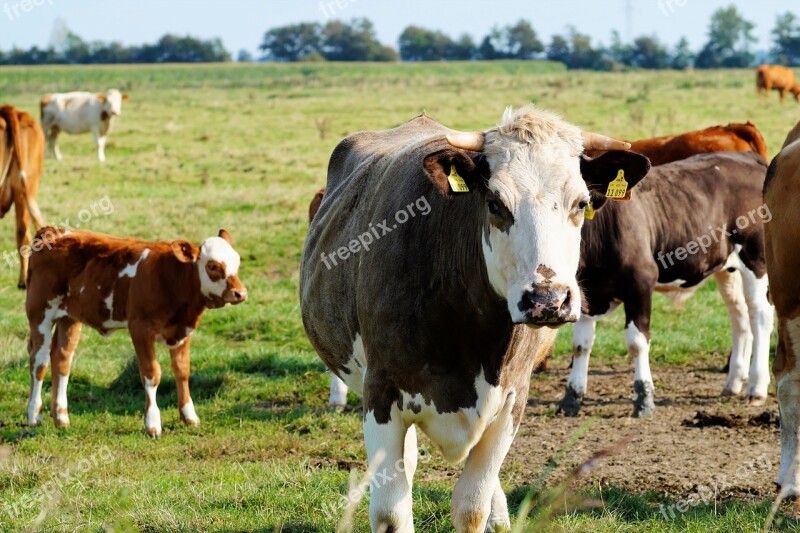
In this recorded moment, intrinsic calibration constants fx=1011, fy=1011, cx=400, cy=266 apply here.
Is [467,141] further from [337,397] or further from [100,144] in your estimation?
[100,144]

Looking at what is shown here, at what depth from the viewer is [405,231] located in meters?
4.56

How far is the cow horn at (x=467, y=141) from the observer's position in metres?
4.08

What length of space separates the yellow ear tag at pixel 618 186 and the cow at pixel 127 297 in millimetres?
4355

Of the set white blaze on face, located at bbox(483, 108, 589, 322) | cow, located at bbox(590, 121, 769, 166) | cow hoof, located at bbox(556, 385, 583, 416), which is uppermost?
white blaze on face, located at bbox(483, 108, 589, 322)

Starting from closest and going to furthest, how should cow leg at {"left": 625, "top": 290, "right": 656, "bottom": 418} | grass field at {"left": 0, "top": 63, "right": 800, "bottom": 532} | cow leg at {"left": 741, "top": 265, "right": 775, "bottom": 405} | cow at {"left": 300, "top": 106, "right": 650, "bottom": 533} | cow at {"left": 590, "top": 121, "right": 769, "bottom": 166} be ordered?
cow at {"left": 300, "top": 106, "right": 650, "bottom": 533} → grass field at {"left": 0, "top": 63, "right": 800, "bottom": 532} → cow leg at {"left": 625, "top": 290, "right": 656, "bottom": 418} → cow leg at {"left": 741, "top": 265, "right": 775, "bottom": 405} → cow at {"left": 590, "top": 121, "right": 769, "bottom": 166}

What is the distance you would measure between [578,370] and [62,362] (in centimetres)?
421

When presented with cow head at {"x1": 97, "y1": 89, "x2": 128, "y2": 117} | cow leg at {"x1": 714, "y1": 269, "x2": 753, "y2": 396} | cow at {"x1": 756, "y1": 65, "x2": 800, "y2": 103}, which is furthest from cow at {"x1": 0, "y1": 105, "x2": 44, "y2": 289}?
cow at {"x1": 756, "y1": 65, "x2": 800, "y2": 103}

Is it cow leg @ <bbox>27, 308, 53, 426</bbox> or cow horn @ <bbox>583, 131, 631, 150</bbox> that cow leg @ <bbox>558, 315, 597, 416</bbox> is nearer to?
cow horn @ <bbox>583, 131, 631, 150</bbox>

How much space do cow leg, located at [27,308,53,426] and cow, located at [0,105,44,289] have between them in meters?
5.31

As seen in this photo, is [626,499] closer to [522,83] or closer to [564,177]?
[564,177]

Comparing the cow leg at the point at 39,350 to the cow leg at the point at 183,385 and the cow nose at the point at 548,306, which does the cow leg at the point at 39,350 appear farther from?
the cow nose at the point at 548,306

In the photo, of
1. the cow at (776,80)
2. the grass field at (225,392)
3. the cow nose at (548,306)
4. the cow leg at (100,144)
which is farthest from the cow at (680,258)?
the cow at (776,80)

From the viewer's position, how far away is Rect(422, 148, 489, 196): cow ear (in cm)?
403

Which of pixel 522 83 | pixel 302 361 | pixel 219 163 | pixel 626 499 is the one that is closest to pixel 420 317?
pixel 626 499
